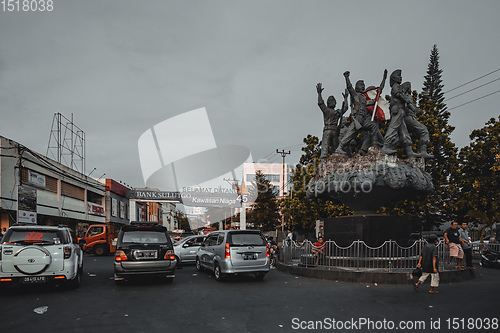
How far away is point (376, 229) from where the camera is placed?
14.3 m

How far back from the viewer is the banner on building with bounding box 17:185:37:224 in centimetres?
2222

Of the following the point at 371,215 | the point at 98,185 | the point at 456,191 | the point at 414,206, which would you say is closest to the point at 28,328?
the point at 371,215

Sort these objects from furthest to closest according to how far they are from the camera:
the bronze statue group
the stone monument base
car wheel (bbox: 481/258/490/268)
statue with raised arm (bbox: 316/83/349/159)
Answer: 1. car wheel (bbox: 481/258/490/268)
2. statue with raised arm (bbox: 316/83/349/159)
3. the bronze statue group
4. the stone monument base

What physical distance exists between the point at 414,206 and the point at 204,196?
29.8m

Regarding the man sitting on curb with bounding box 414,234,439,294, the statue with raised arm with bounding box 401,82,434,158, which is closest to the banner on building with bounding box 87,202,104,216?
the statue with raised arm with bounding box 401,82,434,158

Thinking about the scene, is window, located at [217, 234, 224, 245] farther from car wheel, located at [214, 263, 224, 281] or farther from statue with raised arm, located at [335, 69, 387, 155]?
statue with raised arm, located at [335, 69, 387, 155]

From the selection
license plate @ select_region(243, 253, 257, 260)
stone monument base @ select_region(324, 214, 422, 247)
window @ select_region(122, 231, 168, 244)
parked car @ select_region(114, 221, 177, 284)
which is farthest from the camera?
stone monument base @ select_region(324, 214, 422, 247)

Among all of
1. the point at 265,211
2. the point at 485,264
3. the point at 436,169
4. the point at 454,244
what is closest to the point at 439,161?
the point at 436,169

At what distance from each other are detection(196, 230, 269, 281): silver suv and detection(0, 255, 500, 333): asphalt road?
1.94 ft

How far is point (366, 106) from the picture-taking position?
52.7ft

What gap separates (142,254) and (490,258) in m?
15.9

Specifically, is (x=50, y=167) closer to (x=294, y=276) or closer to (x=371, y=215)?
(x=294, y=276)

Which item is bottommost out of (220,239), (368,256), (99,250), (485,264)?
(99,250)

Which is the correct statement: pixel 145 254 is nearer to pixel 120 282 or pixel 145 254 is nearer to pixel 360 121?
pixel 120 282
